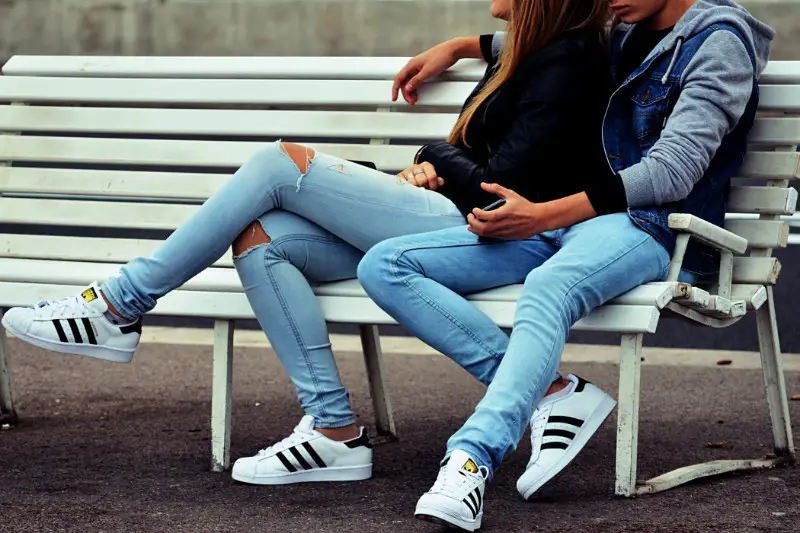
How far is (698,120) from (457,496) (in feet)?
3.54

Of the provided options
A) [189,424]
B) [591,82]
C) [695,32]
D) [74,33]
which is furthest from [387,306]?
[74,33]

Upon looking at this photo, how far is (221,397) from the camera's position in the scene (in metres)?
3.90

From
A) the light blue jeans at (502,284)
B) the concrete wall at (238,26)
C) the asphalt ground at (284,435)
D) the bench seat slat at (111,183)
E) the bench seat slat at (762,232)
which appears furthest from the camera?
the concrete wall at (238,26)

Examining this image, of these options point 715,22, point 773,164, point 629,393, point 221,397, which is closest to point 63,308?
point 221,397

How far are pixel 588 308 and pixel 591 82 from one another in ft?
2.13

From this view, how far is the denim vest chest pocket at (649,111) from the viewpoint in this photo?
3.62 m

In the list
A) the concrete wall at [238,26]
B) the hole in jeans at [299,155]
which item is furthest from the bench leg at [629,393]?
the concrete wall at [238,26]

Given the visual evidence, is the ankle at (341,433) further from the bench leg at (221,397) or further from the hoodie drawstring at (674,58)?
the hoodie drawstring at (674,58)

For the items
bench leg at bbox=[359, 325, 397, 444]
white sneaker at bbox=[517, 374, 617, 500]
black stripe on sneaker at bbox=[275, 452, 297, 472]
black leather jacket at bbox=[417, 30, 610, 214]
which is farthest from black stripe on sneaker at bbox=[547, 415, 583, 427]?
bench leg at bbox=[359, 325, 397, 444]

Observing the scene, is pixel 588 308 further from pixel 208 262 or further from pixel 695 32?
pixel 208 262

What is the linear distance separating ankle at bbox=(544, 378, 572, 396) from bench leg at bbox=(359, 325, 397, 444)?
98cm

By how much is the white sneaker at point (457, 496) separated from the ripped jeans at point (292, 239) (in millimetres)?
669

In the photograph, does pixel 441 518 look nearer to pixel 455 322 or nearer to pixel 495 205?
pixel 455 322

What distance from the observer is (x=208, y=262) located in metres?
3.71
